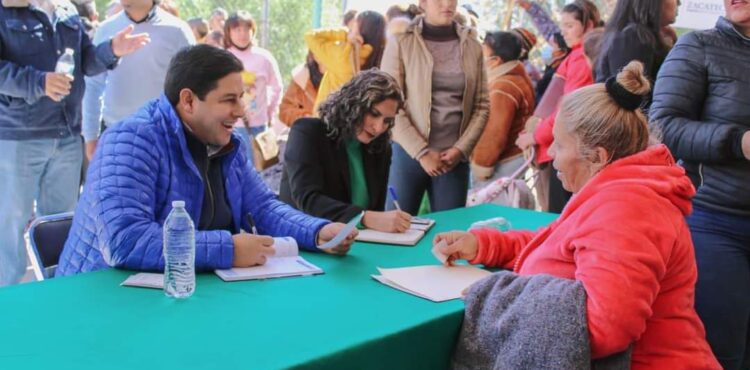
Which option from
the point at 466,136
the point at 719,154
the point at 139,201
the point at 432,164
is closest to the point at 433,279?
the point at 139,201

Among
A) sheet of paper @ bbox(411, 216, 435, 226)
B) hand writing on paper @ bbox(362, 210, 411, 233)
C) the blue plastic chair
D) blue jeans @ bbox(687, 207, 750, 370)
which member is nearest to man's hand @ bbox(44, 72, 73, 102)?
the blue plastic chair

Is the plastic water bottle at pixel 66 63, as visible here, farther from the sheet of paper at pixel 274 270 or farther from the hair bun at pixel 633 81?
the hair bun at pixel 633 81

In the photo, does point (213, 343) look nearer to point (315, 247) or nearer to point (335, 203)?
point (315, 247)

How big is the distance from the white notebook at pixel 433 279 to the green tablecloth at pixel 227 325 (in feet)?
0.10

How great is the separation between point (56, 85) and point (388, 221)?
4.75 ft

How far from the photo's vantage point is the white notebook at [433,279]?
5.18ft

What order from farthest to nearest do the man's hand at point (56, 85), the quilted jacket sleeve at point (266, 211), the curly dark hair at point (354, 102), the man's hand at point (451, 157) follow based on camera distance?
1. the man's hand at point (451, 157)
2. the man's hand at point (56, 85)
3. the curly dark hair at point (354, 102)
4. the quilted jacket sleeve at point (266, 211)

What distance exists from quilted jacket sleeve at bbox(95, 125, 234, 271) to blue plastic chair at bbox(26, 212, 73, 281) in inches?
13.8

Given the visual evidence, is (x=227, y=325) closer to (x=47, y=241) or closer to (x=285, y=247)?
(x=285, y=247)

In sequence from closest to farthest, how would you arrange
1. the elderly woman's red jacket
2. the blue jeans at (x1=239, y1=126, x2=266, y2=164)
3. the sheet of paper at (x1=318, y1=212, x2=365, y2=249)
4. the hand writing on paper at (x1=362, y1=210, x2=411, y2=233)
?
the elderly woman's red jacket → the sheet of paper at (x1=318, y1=212, x2=365, y2=249) → the hand writing on paper at (x1=362, y1=210, x2=411, y2=233) → the blue jeans at (x1=239, y1=126, x2=266, y2=164)

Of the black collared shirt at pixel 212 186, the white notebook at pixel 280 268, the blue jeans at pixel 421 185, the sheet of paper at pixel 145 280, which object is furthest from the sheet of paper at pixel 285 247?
the blue jeans at pixel 421 185

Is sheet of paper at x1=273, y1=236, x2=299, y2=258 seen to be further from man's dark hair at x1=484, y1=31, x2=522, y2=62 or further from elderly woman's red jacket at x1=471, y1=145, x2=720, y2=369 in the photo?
man's dark hair at x1=484, y1=31, x2=522, y2=62

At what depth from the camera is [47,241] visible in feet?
6.41

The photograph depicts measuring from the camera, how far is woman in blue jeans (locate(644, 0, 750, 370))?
6.21ft
